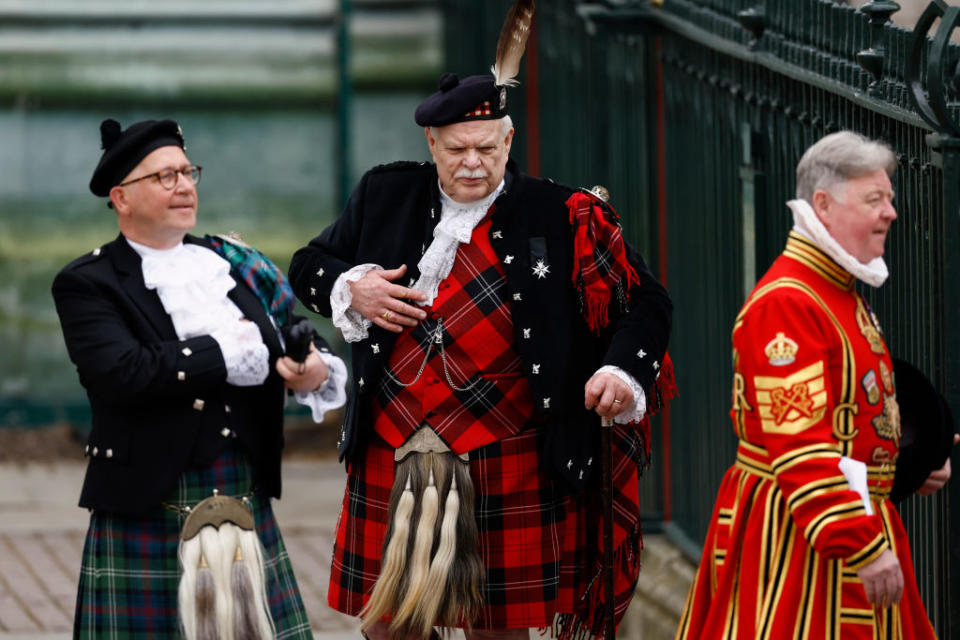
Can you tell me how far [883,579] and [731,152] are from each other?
7.99 ft

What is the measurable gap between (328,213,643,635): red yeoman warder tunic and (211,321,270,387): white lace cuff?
341mm

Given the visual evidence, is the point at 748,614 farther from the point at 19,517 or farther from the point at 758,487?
the point at 19,517

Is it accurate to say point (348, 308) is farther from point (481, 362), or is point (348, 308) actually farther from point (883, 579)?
point (883, 579)

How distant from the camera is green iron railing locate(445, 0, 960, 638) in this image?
170 inches

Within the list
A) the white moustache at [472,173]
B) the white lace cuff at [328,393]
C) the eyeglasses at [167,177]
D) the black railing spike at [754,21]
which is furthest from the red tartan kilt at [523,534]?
the black railing spike at [754,21]

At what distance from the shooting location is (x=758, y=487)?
13.2 feet

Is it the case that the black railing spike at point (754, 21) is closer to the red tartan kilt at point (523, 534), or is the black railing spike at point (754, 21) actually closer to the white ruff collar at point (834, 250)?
the red tartan kilt at point (523, 534)

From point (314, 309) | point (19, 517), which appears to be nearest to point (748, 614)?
point (314, 309)

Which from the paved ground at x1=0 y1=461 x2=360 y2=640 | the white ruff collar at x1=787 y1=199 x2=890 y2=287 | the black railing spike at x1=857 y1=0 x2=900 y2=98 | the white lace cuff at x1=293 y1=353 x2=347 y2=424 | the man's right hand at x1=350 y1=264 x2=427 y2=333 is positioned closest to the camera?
the white ruff collar at x1=787 y1=199 x2=890 y2=287

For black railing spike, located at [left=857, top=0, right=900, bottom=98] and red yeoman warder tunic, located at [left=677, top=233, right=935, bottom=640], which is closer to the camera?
red yeoman warder tunic, located at [left=677, top=233, right=935, bottom=640]

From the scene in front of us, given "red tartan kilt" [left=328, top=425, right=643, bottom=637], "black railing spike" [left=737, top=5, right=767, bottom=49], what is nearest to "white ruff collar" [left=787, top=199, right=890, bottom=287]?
"red tartan kilt" [left=328, top=425, right=643, bottom=637]

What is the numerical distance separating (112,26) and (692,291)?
4.75 metres

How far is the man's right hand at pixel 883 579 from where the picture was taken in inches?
148

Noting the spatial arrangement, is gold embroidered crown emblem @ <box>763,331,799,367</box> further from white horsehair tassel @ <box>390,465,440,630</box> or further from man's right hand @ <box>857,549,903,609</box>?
white horsehair tassel @ <box>390,465,440,630</box>
